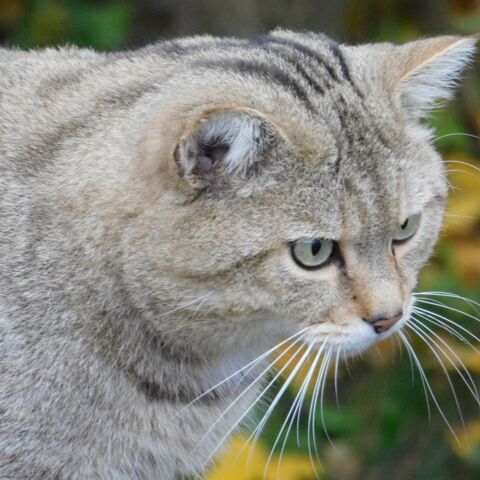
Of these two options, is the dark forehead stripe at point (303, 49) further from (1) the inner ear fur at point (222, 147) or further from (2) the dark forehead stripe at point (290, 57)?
(1) the inner ear fur at point (222, 147)

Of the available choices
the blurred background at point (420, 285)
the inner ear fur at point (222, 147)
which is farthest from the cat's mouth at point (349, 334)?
the blurred background at point (420, 285)

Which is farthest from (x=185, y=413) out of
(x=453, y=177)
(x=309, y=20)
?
(x=309, y=20)

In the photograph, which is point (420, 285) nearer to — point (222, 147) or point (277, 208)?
point (277, 208)

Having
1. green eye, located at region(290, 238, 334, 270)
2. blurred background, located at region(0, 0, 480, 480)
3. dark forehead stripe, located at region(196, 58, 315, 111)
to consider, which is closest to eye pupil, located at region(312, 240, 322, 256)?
green eye, located at region(290, 238, 334, 270)

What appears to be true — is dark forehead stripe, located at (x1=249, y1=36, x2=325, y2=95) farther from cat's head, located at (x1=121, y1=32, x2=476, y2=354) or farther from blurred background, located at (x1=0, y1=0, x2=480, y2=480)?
blurred background, located at (x1=0, y1=0, x2=480, y2=480)

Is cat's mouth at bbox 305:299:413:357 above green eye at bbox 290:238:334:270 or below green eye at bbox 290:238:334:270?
below

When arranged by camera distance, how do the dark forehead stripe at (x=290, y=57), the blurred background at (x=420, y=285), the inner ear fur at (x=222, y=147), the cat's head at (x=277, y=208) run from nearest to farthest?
the inner ear fur at (x=222, y=147) < the cat's head at (x=277, y=208) < the dark forehead stripe at (x=290, y=57) < the blurred background at (x=420, y=285)
